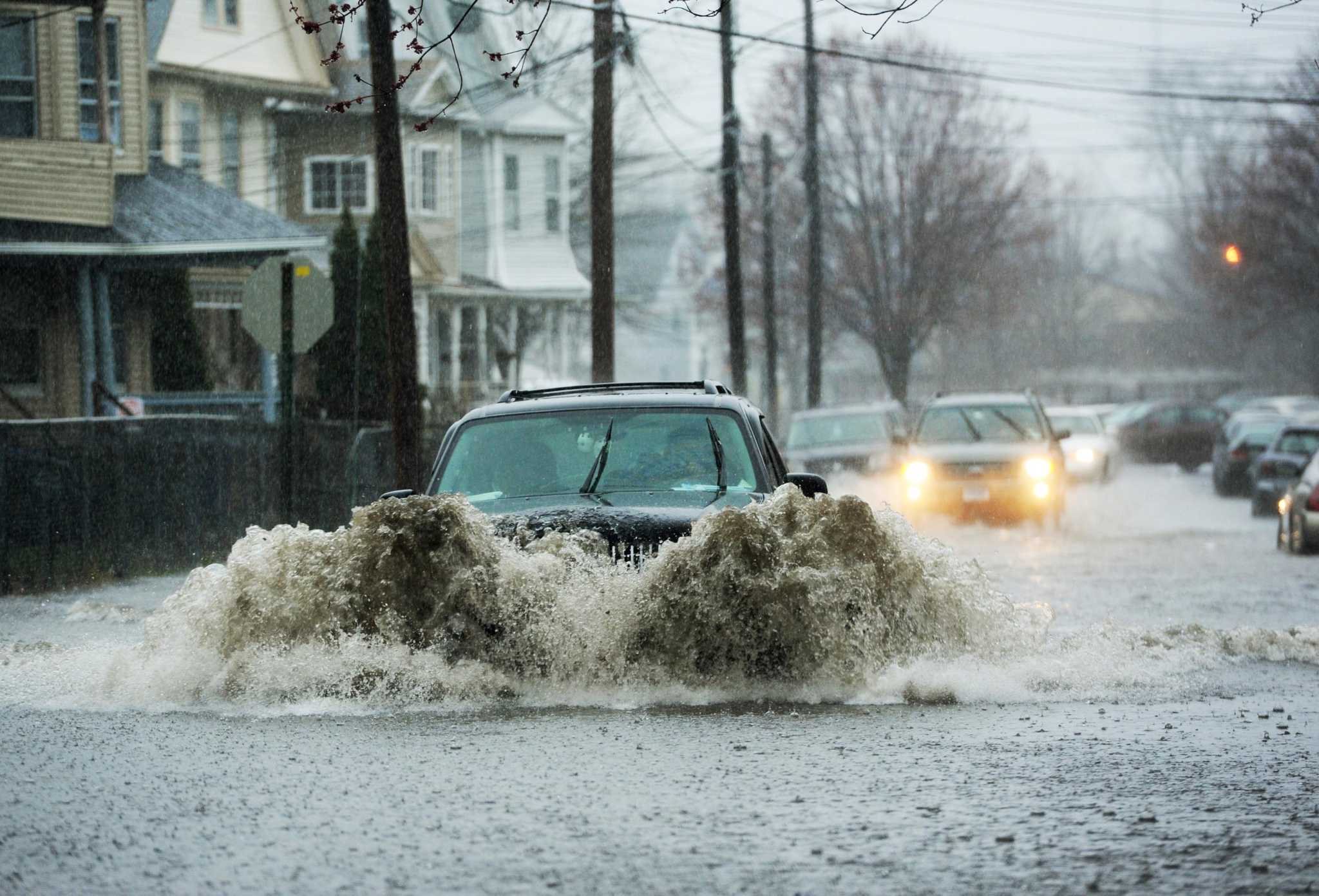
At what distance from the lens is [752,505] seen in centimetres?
905

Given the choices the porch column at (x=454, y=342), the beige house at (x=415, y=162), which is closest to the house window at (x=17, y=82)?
the beige house at (x=415, y=162)

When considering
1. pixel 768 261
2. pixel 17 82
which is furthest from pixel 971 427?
pixel 768 261

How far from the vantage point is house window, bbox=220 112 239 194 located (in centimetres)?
3719

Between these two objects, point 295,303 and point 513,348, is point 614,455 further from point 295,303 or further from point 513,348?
point 513,348

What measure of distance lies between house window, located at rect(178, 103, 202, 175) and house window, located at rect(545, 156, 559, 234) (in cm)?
1208

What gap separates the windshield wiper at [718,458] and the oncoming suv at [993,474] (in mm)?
14086

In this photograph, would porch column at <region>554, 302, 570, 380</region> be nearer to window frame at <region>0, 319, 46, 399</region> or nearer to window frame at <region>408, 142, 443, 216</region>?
window frame at <region>408, 142, 443, 216</region>

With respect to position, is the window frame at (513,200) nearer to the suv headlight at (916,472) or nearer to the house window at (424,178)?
the house window at (424,178)

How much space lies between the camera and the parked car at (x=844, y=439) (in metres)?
28.3

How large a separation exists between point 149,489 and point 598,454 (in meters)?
9.99

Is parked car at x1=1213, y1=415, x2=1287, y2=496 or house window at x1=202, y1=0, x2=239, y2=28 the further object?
house window at x1=202, y1=0, x2=239, y2=28

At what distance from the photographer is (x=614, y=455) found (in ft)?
33.6

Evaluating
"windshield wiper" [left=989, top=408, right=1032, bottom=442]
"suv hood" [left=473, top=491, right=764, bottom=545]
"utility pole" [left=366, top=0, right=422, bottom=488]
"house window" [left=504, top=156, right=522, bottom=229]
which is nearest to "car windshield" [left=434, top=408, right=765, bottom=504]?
"suv hood" [left=473, top=491, right=764, bottom=545]

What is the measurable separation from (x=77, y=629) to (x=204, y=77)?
2425 cm
